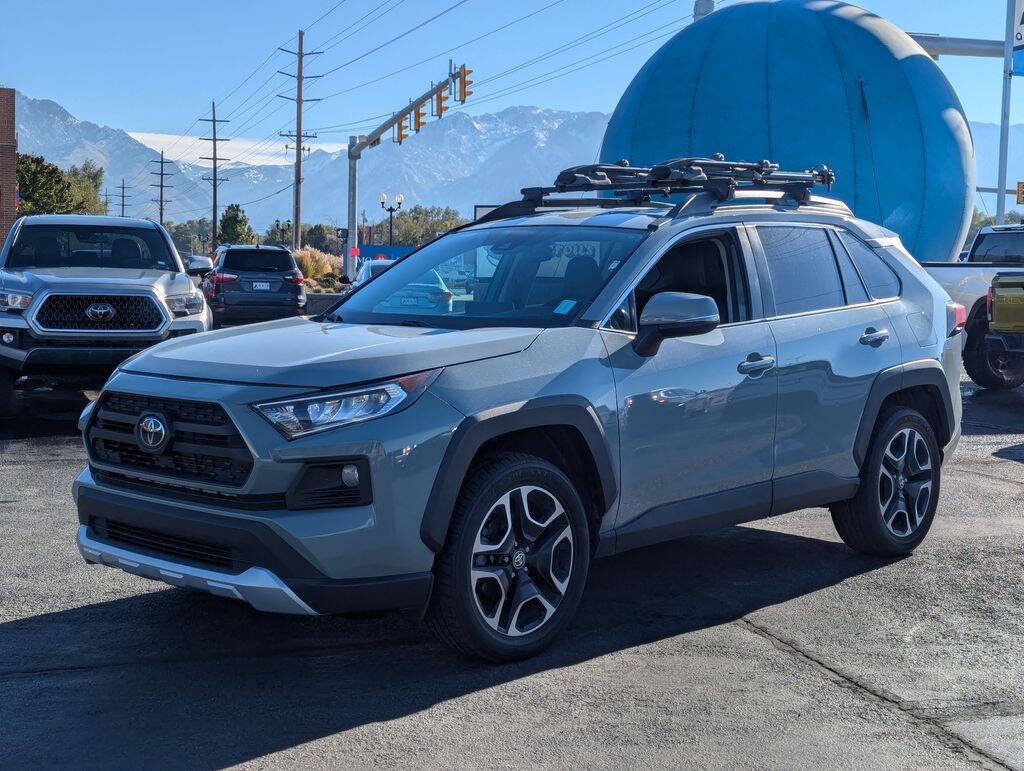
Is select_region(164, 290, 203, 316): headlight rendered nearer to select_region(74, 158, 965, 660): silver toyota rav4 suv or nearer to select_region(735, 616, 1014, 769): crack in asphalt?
select_region(74, 158, 965, 660): silver toyota rav4 suv

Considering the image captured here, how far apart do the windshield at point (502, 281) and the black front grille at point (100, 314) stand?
5666mm

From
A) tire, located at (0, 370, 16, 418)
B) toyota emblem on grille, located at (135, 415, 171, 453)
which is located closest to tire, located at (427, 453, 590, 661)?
toyota emblem on grille, located at (135, 415, 171, 453)

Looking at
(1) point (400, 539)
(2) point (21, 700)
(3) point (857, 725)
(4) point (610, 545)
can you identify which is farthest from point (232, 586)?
(3) point (857, 725)

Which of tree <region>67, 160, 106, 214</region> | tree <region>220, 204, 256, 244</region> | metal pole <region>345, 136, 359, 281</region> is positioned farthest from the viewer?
tree <region>220, 204, 256, 244</region>

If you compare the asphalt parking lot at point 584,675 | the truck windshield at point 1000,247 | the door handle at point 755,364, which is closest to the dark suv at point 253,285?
the truck windshield at point 1000,247

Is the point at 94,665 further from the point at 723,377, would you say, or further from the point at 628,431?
the point at 723,377

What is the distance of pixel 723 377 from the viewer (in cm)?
540

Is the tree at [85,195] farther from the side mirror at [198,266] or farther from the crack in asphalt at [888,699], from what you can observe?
the crack in asphalt at [888,699]

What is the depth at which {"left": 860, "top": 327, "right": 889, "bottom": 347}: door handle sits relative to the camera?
622cm

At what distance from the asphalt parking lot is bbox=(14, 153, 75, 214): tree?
74.3 meters

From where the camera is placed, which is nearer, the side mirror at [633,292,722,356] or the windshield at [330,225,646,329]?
the side mirror at [633,292,722,356]

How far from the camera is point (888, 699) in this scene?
4.45 metres

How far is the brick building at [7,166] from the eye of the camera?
55.8 m

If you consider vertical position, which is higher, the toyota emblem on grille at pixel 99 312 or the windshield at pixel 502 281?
the windshield at pixel 502 281
